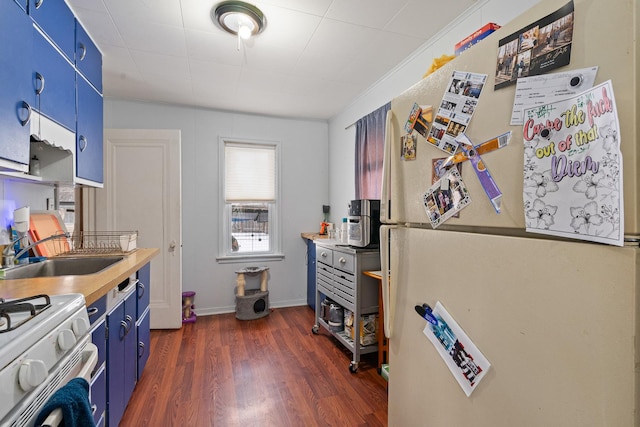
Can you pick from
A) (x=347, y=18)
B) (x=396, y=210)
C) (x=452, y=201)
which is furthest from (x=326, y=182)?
(x=452, y=201)

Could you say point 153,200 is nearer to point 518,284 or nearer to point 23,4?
point 23,4

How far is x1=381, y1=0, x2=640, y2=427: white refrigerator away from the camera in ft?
1.83

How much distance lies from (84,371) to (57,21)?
1908 mm

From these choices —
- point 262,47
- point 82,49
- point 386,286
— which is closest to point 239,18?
point 262,47

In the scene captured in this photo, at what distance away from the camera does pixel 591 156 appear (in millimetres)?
598

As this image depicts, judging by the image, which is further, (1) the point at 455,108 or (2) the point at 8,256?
(2) the point at 8,256

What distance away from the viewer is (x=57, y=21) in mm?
1687

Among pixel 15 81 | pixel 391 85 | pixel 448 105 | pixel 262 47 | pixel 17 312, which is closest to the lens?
pixel 17 312

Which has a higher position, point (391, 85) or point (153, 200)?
point (391, 85)

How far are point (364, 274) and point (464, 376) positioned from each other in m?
1.39

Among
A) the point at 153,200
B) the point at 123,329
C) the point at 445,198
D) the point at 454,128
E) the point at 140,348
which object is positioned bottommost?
the point at 140,348


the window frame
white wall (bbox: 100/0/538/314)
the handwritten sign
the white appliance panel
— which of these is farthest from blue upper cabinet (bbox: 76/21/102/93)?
the handwritten sign

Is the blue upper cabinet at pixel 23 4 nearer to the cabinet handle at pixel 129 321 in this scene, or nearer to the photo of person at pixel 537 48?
the cabinet handle at pixel 129 321

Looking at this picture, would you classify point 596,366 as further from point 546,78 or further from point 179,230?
point 179,230
